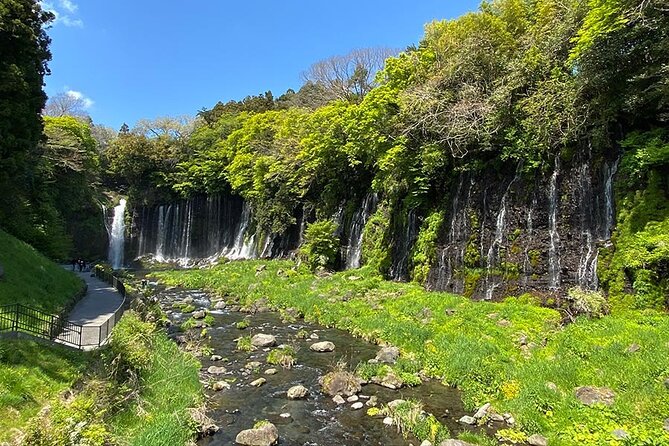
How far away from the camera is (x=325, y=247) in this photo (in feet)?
113

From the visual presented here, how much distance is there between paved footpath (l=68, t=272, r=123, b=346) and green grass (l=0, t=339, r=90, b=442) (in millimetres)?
1961

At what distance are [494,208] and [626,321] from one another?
9.82 meters

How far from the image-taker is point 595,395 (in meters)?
11.0

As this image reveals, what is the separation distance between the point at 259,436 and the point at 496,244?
1586 centimetres

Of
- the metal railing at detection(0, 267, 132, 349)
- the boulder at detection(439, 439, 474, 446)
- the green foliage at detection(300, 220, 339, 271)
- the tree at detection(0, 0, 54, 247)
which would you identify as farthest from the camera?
the green foliage at detection(300, 220, 339, 271)

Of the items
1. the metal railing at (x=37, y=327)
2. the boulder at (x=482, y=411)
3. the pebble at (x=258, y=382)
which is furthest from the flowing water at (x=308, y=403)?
the metal railing at (x=37, y=327)

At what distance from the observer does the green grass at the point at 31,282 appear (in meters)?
17.5

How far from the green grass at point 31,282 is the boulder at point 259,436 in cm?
1136

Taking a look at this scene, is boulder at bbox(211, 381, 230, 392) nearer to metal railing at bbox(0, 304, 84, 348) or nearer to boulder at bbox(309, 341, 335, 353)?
metal railing at bbox(0, 304, 84, 348)

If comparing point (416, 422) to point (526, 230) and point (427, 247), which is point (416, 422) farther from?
point (427, 247)

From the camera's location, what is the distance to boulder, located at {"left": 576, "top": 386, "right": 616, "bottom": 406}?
1078cm

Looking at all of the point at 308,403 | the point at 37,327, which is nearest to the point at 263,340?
the point at 308,403

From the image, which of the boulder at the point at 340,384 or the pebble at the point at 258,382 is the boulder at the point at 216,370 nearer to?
the pebble at the point at 258,382

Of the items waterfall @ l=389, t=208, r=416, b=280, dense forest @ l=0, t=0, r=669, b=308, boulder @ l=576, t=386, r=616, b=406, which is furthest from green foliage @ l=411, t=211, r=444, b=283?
boulder @ l=576, t=386, r=616, b=406
